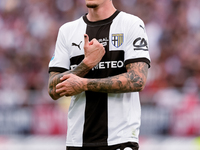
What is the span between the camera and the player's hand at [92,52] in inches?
115

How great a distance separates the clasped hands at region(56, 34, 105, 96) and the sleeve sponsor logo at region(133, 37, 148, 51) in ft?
0.87

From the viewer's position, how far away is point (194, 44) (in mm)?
9266

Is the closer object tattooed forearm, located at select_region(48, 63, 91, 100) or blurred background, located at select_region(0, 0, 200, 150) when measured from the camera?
tattooed forearm, located at select_region(48, 63, 91, 100)

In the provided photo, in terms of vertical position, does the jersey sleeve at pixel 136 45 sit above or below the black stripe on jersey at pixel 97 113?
above

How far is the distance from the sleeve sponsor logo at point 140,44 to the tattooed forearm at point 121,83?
190mm

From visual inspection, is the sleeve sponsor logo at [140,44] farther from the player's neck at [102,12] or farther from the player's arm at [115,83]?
the player's neck at [102,12]

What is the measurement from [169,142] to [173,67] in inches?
88.8

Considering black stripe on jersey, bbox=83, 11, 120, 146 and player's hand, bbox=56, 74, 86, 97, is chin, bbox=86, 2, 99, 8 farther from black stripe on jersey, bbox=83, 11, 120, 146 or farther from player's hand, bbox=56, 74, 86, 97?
player's hand, bbox=56, 74, 86, 97

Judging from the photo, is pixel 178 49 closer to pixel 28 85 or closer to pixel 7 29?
pixel 28 85

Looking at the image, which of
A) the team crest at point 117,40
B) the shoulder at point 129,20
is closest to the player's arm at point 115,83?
the team crest at point 117,40

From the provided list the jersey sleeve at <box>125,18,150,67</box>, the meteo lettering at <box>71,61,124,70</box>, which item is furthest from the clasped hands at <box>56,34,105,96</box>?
the jersey sleeve at <box>125,18,150,67</box>

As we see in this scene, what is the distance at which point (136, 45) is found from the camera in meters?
2.97

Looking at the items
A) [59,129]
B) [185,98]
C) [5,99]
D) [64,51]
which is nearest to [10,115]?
[5,99]

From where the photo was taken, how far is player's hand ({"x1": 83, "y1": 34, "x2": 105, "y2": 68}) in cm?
293
